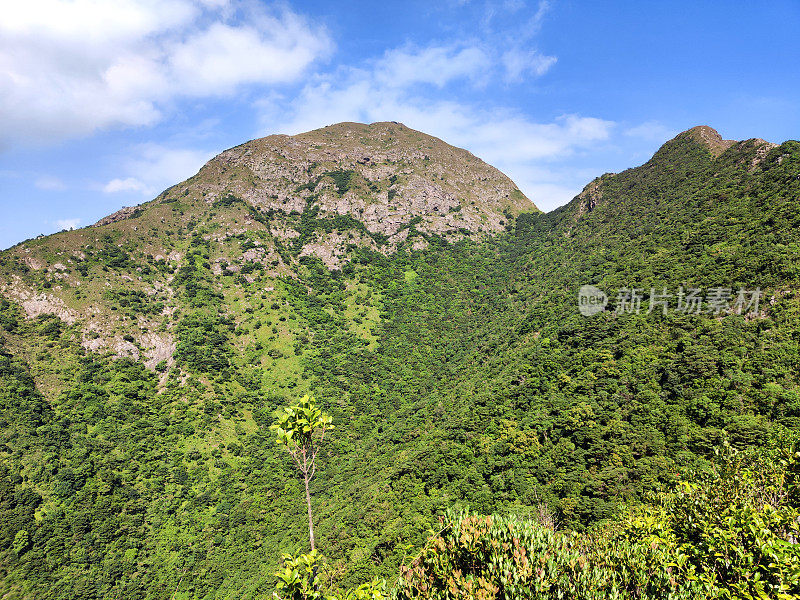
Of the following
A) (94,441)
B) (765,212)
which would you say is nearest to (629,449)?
(765,212)

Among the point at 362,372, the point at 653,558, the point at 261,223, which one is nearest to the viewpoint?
the point at 653,558

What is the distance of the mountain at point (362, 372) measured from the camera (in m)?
43.8

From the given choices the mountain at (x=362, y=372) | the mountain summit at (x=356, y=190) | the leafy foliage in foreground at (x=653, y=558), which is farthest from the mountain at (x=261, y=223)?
the leafy foliage in foreground at (x=653, y=558)

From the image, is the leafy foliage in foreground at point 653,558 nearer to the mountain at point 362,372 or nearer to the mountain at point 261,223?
the mountain at point 362,372

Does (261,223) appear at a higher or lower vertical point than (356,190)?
lower

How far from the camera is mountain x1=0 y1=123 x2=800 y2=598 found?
43.8 metres

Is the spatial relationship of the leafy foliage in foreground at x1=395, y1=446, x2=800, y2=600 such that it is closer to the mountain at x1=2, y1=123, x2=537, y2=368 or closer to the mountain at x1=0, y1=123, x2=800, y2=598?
the mountain at x1=0, y1=123, x2=800, y2=598

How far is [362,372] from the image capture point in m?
96.1

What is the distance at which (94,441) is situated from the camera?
212ft

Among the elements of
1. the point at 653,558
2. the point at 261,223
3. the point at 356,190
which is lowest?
the point at 653,558

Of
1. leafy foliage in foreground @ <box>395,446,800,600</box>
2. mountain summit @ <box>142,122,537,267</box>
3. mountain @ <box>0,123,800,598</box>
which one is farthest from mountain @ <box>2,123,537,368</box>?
leafy foliage in foreground @ <box>395,446,800,600</box>

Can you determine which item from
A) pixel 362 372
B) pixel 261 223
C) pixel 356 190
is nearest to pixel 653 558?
pixel 362 372

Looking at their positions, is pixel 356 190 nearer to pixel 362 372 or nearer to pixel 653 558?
pixel 362 372

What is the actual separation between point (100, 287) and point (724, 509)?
380 feet
